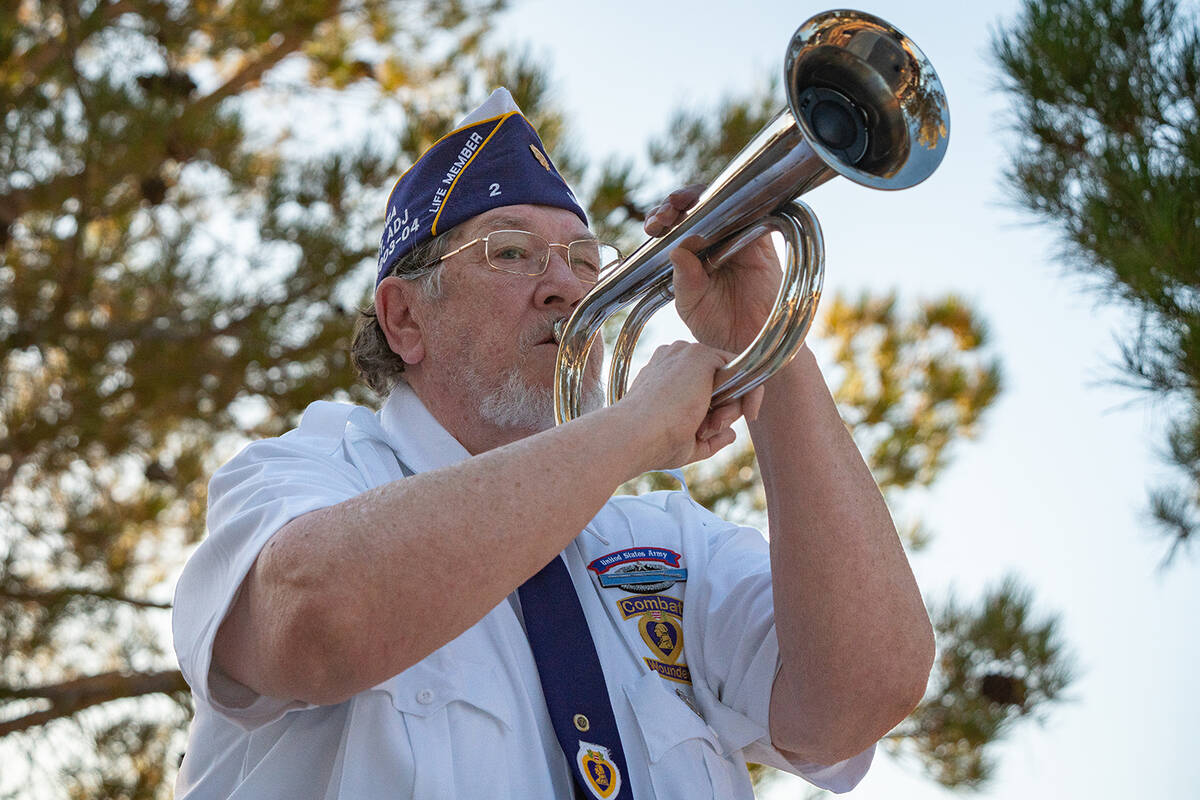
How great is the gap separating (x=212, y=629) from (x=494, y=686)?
47 cm

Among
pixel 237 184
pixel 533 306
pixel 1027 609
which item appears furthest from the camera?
pixel 237 184

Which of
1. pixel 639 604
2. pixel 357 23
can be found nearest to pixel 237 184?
pixel 357 23

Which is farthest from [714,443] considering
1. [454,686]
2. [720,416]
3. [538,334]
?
[538,334]

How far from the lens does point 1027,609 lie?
4785mm

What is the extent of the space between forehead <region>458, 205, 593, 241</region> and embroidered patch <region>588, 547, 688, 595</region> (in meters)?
0.69

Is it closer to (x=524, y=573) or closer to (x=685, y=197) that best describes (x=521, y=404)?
(x=685, y=197)

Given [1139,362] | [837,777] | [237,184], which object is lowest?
[837,777]

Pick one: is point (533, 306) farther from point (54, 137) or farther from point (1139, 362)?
point (54, 137)

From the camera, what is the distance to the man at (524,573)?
5.74 ft

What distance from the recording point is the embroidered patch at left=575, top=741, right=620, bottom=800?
203 centimetres

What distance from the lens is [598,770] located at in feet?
6.75

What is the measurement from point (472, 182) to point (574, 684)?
4.05ft

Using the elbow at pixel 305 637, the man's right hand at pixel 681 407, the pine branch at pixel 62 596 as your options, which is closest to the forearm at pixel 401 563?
the elbow at pixel 305 637

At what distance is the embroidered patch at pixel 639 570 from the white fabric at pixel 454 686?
2 cm
